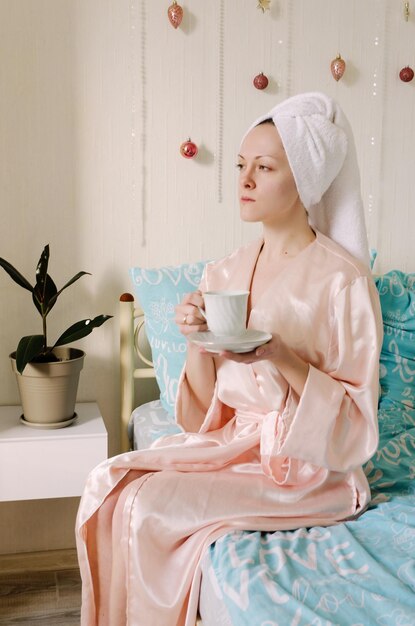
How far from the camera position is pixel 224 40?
98.7 inches

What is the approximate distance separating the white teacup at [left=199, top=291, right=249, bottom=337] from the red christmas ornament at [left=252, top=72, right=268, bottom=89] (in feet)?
4.32

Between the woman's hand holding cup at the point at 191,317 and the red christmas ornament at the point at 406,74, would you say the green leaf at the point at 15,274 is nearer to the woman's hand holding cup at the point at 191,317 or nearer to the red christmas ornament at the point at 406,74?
the woman's hand holding cup at the point at 191,317

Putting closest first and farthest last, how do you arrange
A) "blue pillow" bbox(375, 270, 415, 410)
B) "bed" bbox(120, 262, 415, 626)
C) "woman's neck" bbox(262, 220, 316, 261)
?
"bed" bbox(120, 262, 415, 626) < "woman's neck" bbox(262, 220, 316, 261) < "blue pillow" bbox(375, 270, 415, 410)

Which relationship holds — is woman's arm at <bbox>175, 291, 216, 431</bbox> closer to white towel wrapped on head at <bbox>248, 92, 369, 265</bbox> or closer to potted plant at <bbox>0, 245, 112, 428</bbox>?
white towel wrapped on head at <bbox>248, 92, 369, 265</bbox>

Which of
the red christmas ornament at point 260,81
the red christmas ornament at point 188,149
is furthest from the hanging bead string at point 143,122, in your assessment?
the red christmas ornament at point 260,81

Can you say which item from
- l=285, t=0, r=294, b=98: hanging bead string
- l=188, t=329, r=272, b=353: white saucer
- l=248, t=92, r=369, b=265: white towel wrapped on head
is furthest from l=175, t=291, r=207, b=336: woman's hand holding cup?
l=285, t=0, r=294, b=98: hanging bead string

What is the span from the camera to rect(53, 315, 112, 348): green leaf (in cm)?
226

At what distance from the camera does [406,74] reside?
2.63m

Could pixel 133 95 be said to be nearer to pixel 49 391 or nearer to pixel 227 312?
pixel 49 391

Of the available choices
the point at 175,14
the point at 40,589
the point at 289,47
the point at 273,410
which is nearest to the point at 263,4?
the point at 289,47

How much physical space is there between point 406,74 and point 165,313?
1.21 meters

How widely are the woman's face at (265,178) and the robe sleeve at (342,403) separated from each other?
248 mm

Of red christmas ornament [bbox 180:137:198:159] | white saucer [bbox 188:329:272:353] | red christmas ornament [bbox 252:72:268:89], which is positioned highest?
red christmas ornament [bbox 252:72:268:89]

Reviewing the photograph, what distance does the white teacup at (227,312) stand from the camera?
1.38m
